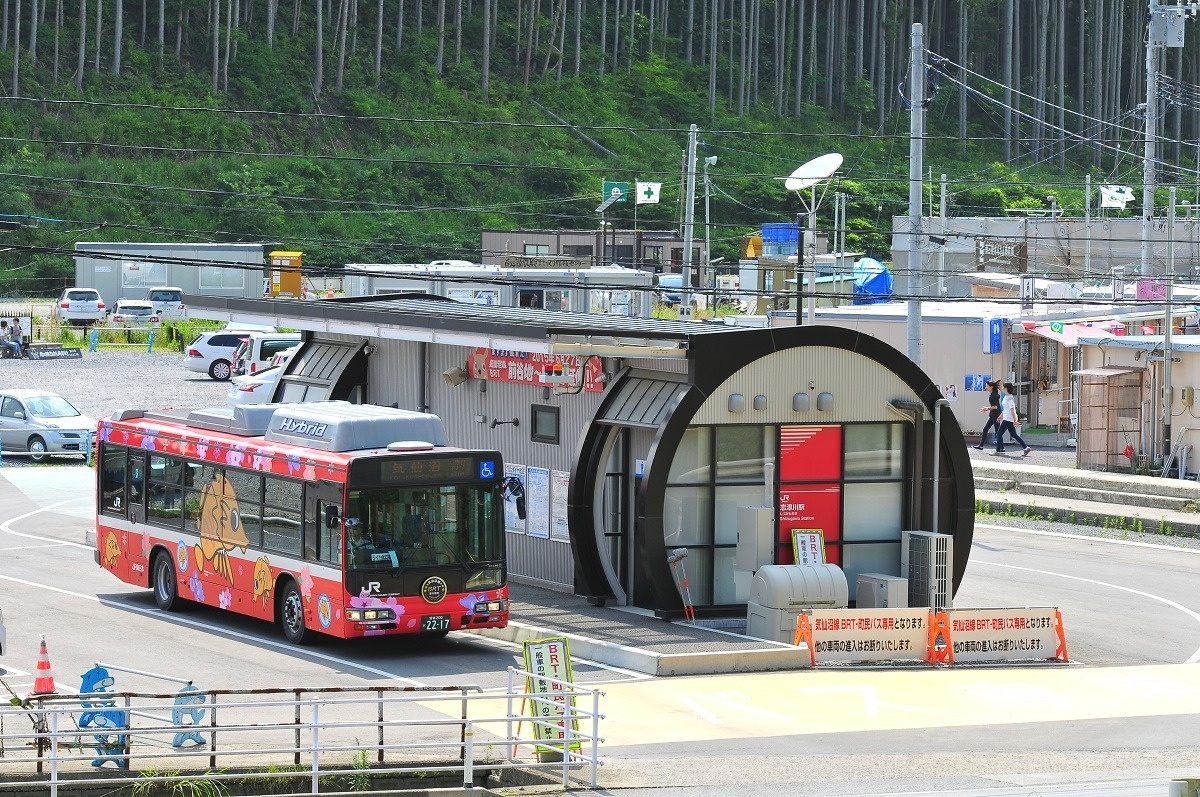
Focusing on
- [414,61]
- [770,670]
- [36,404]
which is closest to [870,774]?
[770,670]

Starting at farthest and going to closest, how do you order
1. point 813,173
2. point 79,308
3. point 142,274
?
1. point 142,274
2. point 79,308
3. point 813,173

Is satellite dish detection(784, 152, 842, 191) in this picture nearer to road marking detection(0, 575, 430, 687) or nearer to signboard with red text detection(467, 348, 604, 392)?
signboard with red text detection(467, 348, 604, 392)

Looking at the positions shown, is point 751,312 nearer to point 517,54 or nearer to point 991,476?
point 991,476

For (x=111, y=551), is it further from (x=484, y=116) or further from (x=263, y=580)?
(x=484, y=116)

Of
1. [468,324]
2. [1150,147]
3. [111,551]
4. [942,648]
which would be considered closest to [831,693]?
[942,648]

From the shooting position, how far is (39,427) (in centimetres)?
3894

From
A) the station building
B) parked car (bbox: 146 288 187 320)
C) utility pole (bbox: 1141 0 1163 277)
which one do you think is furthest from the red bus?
parked car (bbox: 146 288 187 320)

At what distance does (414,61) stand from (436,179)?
47.5ft

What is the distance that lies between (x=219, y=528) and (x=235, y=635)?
148cm

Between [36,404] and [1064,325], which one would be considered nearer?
[36,404]

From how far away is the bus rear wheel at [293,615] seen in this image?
2080 cm

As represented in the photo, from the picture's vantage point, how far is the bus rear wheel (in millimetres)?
20797

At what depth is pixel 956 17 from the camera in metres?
136

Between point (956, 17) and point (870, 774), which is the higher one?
point (956, 17)
